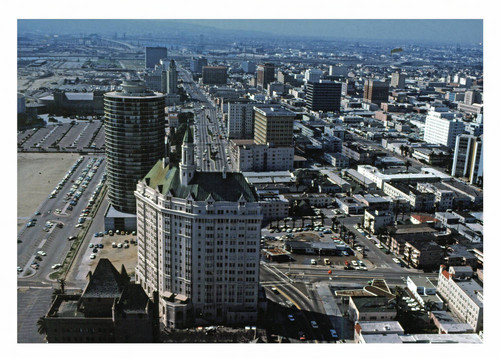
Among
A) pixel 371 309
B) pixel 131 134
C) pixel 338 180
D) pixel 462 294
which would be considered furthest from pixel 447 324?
pixel 338 180

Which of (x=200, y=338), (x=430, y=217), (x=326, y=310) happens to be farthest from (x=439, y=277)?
(x=200, y=338)

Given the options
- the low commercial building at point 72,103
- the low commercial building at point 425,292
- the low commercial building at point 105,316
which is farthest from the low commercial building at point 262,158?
the low commercial building at point 72,103

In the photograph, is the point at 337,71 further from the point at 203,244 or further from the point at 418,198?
the point at 203,244

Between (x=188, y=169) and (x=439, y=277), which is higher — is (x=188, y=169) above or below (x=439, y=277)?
above

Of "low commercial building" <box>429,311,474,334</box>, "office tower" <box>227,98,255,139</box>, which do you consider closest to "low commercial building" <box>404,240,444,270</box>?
"low commercial building" <box>429,311,474,334</box>

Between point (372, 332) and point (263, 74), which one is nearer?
point (372, 332)

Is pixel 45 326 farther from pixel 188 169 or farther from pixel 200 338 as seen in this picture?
pixel 188 169

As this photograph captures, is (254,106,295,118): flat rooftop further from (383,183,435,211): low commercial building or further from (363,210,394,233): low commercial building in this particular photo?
(363,210,394,233): low commercial building
